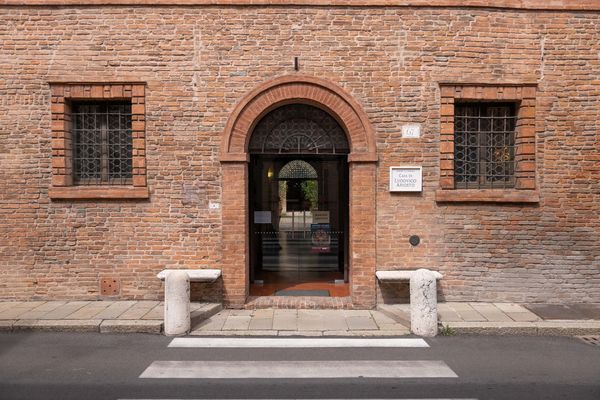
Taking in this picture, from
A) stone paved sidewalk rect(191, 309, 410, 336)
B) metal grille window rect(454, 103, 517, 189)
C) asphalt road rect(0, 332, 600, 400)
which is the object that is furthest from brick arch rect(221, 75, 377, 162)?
asphalt road rect(0, 332, 600, 400)

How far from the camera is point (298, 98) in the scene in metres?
7.38

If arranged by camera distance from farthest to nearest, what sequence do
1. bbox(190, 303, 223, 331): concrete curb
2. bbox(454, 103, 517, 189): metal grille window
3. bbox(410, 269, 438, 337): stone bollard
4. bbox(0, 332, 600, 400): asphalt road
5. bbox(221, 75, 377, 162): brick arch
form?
bbox(454, 103, 517, 189): metal grille window, bbox(221, 75, 377, 162): brick arch, bbox(190, 303, 223, 331): concrete curb, bbox(410, 269, 438, 337): stone bollard, bbox(0, 332, 600, 400): asphalt road

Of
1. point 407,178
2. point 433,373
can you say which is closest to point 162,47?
point 407,178

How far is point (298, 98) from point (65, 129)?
4212 mm

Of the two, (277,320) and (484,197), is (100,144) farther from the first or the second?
(484,197)

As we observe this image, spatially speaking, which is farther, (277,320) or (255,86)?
(255,86)

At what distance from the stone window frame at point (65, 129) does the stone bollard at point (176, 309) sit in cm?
198

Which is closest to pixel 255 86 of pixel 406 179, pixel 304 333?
pixel 406 179

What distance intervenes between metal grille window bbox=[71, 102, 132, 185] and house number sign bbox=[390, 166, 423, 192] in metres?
4.80

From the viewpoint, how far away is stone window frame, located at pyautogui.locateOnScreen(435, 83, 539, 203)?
735 cm

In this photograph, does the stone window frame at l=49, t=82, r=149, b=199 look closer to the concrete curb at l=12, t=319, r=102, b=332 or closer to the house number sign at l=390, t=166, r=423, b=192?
the concrete curb at l=12, t=319, r=102, b=332

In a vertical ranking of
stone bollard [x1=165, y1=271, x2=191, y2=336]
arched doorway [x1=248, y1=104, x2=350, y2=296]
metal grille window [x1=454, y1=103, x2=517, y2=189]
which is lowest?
stone bollard [x1=165, y1=271, x2=191, y2=336]

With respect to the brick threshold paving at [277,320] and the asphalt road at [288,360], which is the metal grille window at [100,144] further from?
the asphalt road at [288,360]

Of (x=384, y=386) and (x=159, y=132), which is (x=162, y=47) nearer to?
(x=159, y=132)
